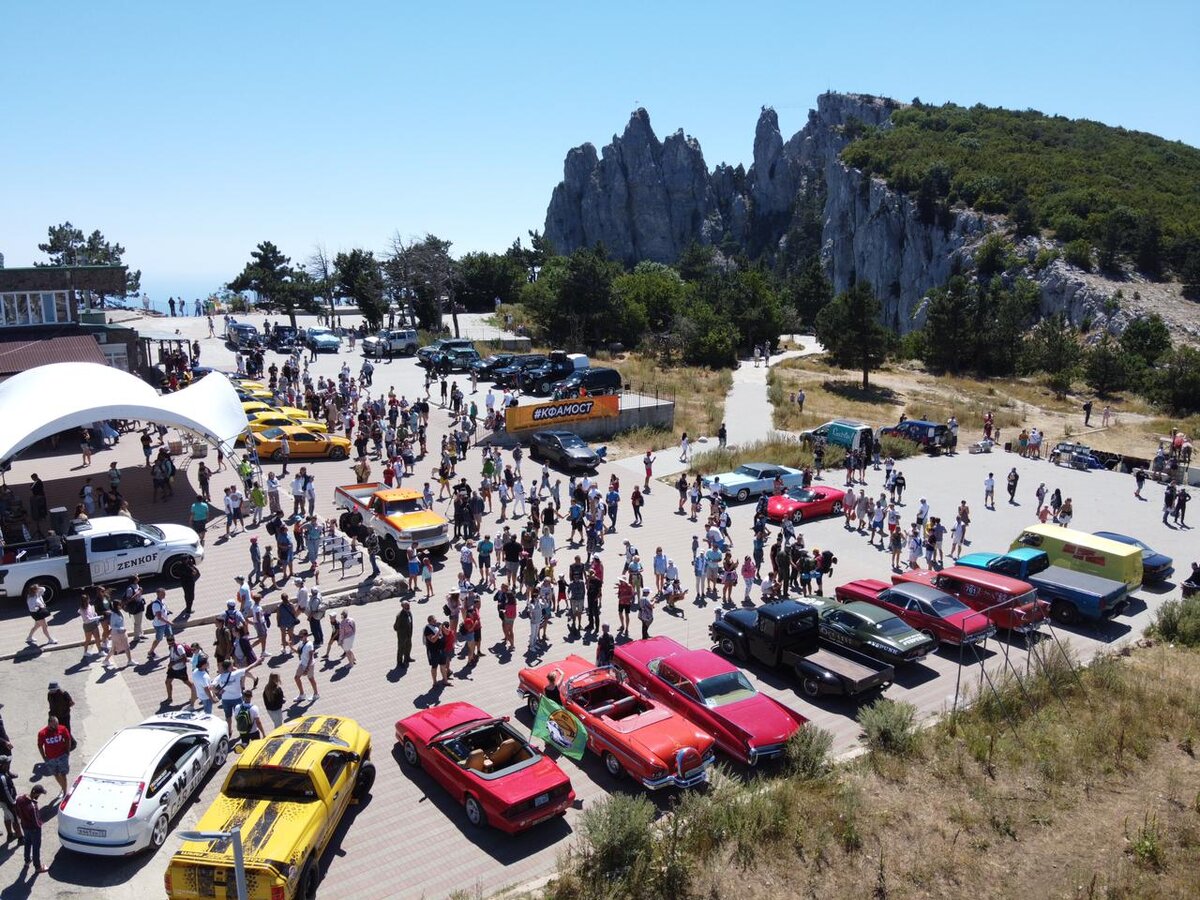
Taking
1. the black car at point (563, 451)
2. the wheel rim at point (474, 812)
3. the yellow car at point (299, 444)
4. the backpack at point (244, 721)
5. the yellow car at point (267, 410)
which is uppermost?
the yellow car at point (267, 410)

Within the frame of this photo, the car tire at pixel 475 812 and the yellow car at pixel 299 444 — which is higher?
the yellow car at pixel 299 444

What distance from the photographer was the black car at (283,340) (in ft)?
173

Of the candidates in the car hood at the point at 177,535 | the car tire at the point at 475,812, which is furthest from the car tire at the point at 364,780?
the car hood at the point at 177,535

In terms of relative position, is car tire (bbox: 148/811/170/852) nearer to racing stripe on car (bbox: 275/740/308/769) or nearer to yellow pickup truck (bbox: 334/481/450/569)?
racing stripe on car (bbox: 275/740/308/769)

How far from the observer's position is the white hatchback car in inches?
378

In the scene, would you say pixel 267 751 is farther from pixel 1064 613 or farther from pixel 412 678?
pixel 1064 613

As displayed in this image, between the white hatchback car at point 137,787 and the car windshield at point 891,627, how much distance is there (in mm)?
12056

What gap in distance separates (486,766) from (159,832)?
4.11 metres

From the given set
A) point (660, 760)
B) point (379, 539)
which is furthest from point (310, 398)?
point (660, 760)

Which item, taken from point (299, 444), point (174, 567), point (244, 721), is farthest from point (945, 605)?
point (299, 444)

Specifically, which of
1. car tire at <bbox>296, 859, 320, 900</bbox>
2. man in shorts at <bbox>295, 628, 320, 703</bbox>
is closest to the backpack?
man in shorts at <bbox>295, 628, 320, 703</bbox>

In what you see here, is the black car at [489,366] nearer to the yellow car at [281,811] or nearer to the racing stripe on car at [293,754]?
the yellow car at [281,811]

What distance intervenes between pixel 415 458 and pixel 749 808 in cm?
2120

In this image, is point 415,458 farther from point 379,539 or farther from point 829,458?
point 829,458
